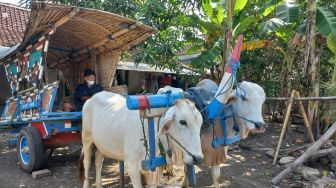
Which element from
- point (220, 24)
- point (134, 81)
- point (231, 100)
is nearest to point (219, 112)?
point (231, 100)

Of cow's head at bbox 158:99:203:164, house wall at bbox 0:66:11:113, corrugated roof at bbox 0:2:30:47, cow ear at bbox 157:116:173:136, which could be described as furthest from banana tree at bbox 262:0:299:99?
house wall at bbox 0:66:11:113

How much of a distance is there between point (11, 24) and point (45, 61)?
23.7 feet

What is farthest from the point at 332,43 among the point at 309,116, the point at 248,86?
the point at 248,86

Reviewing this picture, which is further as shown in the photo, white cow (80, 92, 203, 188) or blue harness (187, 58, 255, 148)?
blue harness (187, 58, 255, 148)

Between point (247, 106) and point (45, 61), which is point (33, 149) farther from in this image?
point (247, 106)

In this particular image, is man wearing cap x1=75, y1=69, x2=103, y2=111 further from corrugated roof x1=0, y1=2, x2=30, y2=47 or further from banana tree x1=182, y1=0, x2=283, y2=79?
corrugated roof x1=0, y1=2, x2=30, y2=47

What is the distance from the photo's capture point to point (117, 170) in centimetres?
585

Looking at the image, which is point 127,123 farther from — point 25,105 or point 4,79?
point 4,79

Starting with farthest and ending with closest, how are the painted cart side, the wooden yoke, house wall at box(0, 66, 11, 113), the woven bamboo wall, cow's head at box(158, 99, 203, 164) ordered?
house wall at box(0, 66, 11, 113)
the woven bamboo wall
the painted cart side
the wooden yoke
cow's head at box(158, 99, 203, 164)

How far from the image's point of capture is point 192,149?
105 inches

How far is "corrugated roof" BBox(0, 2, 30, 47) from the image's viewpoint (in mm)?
10086

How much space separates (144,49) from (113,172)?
9.50ft

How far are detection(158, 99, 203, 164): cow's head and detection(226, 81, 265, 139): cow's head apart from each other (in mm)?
1156

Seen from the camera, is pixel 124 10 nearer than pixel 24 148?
No
